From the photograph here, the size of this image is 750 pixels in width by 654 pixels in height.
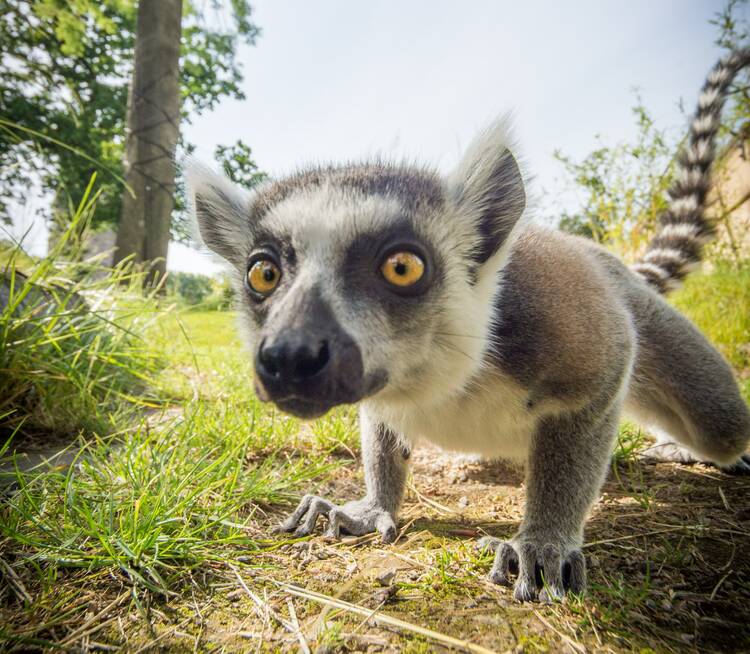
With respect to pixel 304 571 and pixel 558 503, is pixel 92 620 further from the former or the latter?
pixel 558 503

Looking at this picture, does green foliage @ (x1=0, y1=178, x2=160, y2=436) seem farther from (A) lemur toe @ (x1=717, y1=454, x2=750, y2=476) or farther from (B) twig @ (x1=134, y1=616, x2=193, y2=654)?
(A) lemur toe @ (x1=717, y1=454, x2=750, y2=476)

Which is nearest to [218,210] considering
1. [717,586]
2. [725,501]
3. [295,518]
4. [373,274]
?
[373,274]

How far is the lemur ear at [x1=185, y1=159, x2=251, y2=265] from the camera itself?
229cm

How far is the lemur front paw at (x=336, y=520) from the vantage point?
201 centimetres

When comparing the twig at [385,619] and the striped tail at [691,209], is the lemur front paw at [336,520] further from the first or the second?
the striped tail at [691,209]

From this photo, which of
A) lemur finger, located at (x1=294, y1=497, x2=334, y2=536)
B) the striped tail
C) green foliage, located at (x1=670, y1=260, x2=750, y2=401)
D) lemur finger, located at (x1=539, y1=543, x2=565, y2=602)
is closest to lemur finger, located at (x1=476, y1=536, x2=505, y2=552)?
lemur finger, located at (x1=539, y1=543, x2=565, y2=602)

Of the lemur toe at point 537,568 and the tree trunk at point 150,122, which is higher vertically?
the tree trunk at point 150,122

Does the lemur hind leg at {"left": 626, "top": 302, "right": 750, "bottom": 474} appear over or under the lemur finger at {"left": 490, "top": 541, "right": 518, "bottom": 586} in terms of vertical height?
over

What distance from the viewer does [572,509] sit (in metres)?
1.90

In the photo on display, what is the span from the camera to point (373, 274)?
1.64m

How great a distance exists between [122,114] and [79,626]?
1569 centimetres

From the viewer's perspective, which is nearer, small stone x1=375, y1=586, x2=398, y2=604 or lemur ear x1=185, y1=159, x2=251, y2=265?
small stone x1=375, y1=586, x2=398, y2=604

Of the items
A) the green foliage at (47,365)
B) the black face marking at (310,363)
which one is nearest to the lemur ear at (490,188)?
the black face marking at (310,363)

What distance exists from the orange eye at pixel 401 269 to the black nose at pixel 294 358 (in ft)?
1.40
